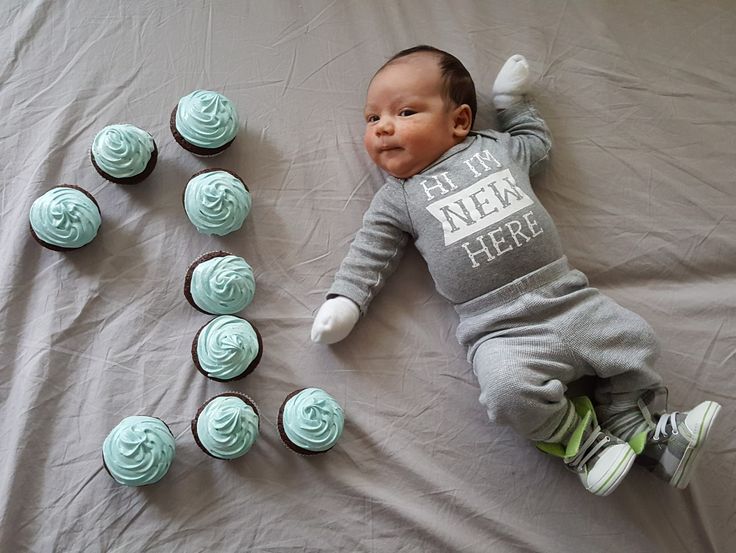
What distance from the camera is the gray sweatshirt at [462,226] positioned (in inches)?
40.6

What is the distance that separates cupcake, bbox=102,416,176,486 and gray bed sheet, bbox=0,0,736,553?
39 mm

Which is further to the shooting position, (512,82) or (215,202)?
(512,82)

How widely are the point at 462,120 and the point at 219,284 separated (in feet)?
1.61

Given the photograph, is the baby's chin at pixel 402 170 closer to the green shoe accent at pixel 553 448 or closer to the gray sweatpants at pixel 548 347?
the gray sweatpants at pixel 548 347

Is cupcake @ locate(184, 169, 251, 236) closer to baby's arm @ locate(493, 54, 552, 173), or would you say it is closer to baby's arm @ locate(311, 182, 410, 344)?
baby's arm @ locate(311, 182, 410, 344)

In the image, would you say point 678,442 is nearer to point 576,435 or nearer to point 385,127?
point 576,435

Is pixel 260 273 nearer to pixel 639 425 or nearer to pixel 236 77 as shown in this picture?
pixel 236 77

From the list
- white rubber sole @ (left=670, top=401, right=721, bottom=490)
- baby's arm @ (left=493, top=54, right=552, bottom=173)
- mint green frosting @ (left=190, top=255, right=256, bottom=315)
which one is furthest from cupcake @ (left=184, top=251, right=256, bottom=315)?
white rubber sole @ (left=670, top=401, right=721, bottom=490)

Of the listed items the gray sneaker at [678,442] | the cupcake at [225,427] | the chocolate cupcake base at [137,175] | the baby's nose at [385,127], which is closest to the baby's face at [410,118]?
the baby's nose at [385,127]

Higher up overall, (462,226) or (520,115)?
(520,115)

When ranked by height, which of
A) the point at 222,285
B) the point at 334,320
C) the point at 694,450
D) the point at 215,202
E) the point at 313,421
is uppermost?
the point at 215,202

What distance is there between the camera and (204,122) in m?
1.05

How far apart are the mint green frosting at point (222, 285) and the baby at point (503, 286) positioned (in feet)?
0.41

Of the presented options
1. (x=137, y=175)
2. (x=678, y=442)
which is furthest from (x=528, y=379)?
(x=137, y=175)
